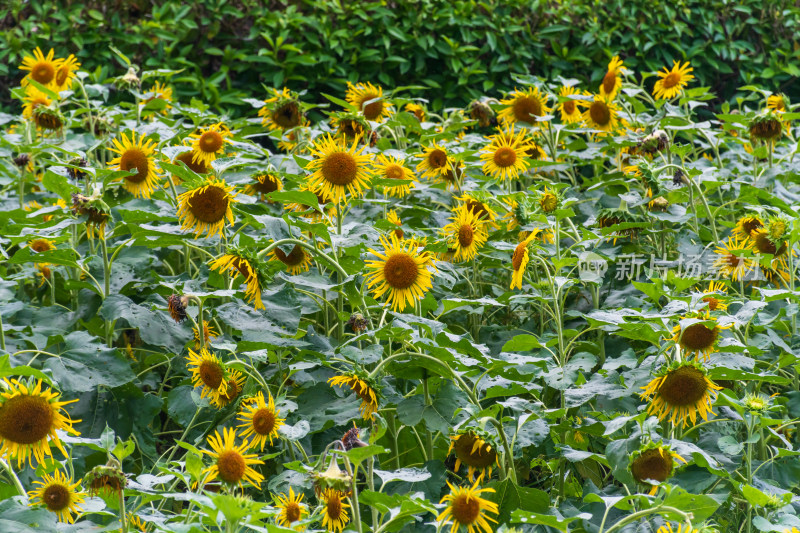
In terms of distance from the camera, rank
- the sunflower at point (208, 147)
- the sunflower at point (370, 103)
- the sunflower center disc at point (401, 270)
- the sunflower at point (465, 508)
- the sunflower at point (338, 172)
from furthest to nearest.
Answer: the sunflower at point (370, 103) → the sunflower at point (208, 147) → the sunflower at point (338, 172) → the sunflower center disc at point (401, 270) → the sunflower at point (465, 508)

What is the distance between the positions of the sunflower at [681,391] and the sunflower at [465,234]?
0.87 m

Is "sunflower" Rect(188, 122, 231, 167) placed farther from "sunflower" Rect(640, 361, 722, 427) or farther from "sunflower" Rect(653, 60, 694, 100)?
"sunflower" Rect(653, 60, 694, 100)

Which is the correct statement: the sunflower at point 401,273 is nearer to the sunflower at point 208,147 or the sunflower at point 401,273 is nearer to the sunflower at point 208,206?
the sunflower at point 208,206

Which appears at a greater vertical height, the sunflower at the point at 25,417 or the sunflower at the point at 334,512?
the sunflower at the point at 25,417

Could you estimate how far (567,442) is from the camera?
2.13 metres

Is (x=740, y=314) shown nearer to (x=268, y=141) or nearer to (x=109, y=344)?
(x=109, y=344)

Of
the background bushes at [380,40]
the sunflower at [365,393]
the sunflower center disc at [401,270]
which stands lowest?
the background bushes at [380,40]

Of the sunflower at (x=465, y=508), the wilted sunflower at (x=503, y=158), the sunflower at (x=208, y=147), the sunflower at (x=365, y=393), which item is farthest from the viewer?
the wilted sunflower at (x=503, y=158)

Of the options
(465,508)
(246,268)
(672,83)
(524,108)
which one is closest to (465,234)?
(246,268)

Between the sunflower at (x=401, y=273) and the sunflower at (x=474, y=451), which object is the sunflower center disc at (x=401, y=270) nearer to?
the sunflower at (x=401, y=273)

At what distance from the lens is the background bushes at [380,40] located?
5254 mm

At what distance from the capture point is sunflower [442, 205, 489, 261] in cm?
264

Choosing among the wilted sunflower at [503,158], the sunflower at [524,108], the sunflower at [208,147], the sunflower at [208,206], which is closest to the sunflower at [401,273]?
the sunflower at [208,206]

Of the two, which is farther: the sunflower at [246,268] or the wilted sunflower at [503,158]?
the wilted sunflower at [503,158]
